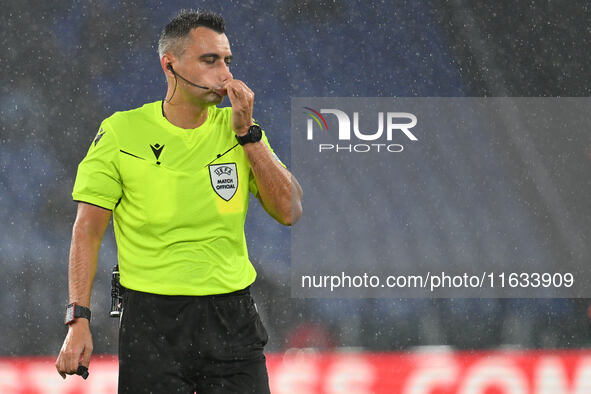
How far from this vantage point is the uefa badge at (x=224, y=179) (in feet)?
8.94

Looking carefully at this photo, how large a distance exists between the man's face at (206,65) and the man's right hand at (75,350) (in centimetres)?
84

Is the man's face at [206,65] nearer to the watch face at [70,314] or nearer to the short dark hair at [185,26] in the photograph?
the short dark hair at [185,26]

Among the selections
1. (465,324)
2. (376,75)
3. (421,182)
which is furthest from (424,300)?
(376,75)

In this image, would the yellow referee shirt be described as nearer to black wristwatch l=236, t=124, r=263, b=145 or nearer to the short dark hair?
black wristwatch l=236, t=124, r=263, b=145

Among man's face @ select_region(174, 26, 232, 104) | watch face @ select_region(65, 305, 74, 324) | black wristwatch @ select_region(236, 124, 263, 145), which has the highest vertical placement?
man's face @ select_region(174, 26, 232, 104)

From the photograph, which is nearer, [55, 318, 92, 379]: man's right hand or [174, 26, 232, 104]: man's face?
[55, 318, 92, 379]: man's right hand

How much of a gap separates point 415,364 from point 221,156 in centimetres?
287

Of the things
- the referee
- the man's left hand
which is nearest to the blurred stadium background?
the referee

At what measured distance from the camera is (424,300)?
5211mm

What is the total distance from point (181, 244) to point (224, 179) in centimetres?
26

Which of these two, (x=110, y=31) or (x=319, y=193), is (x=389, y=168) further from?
(x=110, y=31)

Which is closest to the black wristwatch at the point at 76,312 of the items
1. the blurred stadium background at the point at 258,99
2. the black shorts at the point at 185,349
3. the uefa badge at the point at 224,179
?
the black shorts at the point at 185,349

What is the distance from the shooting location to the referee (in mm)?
2656

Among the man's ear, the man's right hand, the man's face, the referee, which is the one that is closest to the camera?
the man's right hand
